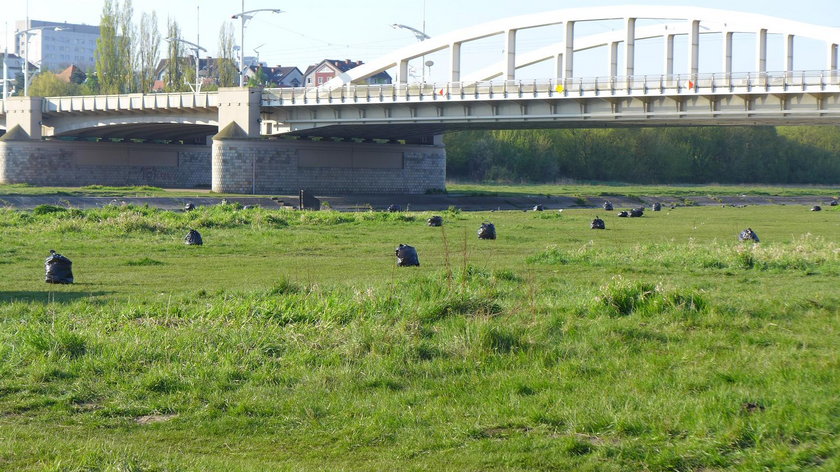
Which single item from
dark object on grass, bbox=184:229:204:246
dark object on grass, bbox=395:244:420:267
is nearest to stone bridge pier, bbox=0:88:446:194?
dark object on grass, bbox=184:229:204:246

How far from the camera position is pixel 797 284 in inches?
687

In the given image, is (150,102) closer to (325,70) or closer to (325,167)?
(325,167)

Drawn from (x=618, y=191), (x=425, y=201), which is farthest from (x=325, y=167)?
(x=618, y=191)

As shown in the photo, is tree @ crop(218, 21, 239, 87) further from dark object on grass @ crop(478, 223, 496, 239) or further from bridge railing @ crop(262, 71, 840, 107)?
dark object on grass @ crop(478, 223, 496, 239)

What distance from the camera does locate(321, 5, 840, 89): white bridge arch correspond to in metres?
61.1

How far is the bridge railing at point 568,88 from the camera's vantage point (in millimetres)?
50781

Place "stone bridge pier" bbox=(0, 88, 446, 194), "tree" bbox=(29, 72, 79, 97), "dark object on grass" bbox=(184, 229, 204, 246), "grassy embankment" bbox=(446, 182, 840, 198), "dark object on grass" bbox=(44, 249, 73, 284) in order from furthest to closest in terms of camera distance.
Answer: "tree" bbox=(29, 72, 79, 97) → "grassy embankment" bbox=(446, 182, 840, 198) → "stone bridge pier" bbox=(0, 88, 446, 194) → "dark object on grass" bbox=(184, 229, 204, 246) → "dark object on grass" bbox=(44, 249, 73, 284)

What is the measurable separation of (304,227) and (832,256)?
18.2m

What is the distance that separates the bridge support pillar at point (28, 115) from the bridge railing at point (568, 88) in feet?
74.8

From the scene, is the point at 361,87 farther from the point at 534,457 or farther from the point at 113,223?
the point at 534,457

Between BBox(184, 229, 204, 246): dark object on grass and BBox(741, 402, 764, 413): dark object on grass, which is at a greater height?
BBox(184, 229, 204, 246): dark object on grass

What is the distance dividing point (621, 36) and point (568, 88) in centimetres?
2046

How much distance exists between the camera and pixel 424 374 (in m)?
10.4

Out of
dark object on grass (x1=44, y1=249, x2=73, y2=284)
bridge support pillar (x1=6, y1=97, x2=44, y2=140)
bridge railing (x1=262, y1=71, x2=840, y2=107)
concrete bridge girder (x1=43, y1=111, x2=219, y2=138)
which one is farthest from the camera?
bridge support pillar (x1=6, y1=97, x2=44, y2=140)
